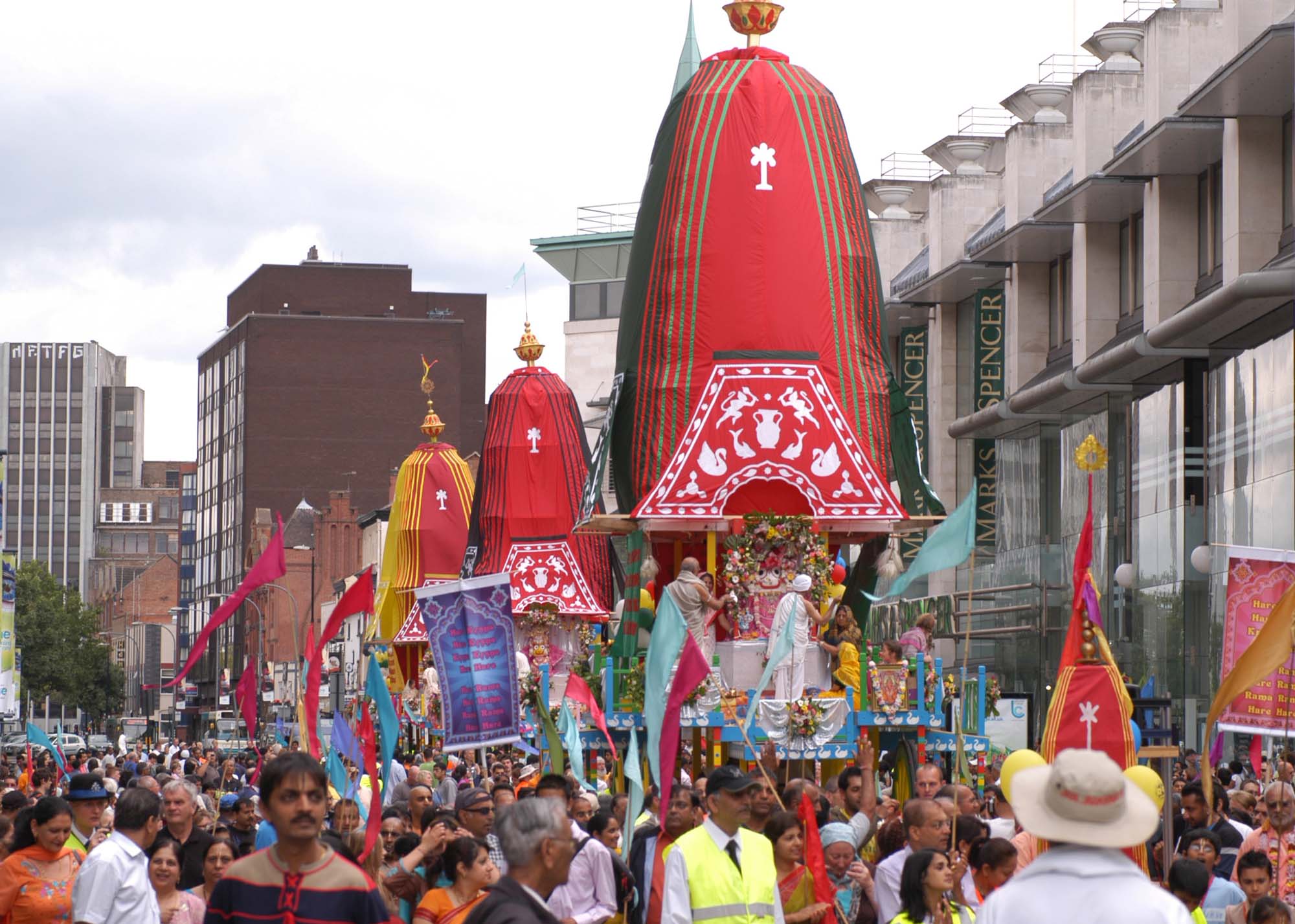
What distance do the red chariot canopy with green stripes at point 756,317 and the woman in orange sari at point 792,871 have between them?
1423cm

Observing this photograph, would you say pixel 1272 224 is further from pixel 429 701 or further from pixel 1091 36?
pixel 429 701

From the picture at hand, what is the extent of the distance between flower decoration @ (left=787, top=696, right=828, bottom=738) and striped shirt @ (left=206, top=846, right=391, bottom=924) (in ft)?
50.5

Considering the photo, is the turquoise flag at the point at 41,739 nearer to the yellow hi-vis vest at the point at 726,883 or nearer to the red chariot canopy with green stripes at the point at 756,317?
the red chariot canopy with green stripes at the point at 756,317

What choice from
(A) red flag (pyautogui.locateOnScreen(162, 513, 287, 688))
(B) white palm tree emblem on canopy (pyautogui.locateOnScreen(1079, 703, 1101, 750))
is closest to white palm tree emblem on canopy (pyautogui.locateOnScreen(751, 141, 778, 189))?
(A) red flag (pyautogui.locateOnScreen(162, 513, 287, 688))

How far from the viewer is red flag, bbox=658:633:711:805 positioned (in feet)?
38.5

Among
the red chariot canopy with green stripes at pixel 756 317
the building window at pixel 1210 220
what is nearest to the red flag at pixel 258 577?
the red chariot canopy with green stripes at pixel 756 317

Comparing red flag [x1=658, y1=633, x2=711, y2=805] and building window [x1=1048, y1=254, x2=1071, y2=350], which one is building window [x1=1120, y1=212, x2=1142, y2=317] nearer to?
building window [x1=1048, y1=254, x2=1071, y2=350]

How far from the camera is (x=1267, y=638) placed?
39.9ft

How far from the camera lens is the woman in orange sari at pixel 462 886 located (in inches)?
344

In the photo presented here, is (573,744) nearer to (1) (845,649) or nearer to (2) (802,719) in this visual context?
(2) (802,719)

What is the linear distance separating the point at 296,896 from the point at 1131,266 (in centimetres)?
3104

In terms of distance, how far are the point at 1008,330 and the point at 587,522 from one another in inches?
684

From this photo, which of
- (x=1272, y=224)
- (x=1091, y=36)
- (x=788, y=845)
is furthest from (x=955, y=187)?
(x=788, y=845)

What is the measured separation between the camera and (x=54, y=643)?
12025cm
